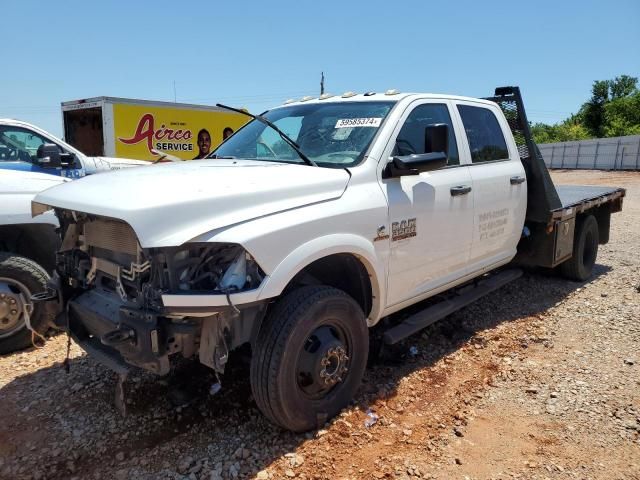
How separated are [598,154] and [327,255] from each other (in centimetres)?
3732

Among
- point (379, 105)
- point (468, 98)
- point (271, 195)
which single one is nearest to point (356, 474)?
point (271, 195)

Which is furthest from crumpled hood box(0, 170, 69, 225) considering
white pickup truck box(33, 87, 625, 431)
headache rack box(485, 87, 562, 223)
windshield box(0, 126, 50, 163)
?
headache rack box(485, 87, 562, 223)

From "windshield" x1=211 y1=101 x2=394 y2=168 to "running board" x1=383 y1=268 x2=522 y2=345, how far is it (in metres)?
1.37

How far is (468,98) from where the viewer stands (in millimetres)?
4574

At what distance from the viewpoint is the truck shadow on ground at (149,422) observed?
9.41ft

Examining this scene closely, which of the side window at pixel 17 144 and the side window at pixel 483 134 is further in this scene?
the side window at pixel 17 144

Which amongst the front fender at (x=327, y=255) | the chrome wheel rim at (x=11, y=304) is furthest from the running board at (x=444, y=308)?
the chrome wheel rim at (x=11, y=304)

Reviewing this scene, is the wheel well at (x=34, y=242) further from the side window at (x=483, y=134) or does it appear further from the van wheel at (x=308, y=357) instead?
the side window at (x=483, y=134)

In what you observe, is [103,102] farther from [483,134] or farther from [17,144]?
[483,134]

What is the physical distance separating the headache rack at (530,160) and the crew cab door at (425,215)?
1.46 metres

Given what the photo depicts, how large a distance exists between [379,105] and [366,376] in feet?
6.73

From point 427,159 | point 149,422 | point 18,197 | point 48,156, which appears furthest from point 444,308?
point 48,156

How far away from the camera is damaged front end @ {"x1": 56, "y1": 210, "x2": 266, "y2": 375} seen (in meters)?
2.49

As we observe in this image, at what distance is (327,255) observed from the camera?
117 inches
